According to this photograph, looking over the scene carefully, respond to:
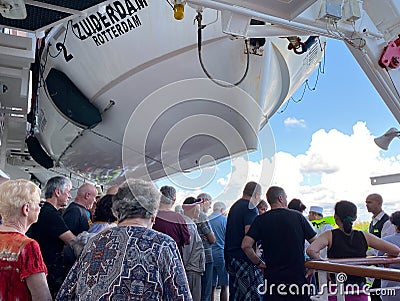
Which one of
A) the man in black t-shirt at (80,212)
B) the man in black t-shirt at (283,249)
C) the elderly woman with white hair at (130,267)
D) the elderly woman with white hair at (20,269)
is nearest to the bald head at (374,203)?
the man in black t-shirt at (283,249)

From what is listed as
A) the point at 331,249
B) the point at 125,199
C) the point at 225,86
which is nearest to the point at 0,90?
the point at 225,86

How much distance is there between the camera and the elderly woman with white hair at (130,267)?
1254 millimetres

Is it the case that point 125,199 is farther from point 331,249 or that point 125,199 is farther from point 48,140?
point 48,140

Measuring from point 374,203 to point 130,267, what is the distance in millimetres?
3058

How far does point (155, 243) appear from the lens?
1.30 m

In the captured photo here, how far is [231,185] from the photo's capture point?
13.3 ft

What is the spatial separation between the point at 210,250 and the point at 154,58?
2.07 meters

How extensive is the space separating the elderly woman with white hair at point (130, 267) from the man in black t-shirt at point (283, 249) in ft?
4.42

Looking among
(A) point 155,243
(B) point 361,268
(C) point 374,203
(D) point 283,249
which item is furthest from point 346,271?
(C) point 374,203

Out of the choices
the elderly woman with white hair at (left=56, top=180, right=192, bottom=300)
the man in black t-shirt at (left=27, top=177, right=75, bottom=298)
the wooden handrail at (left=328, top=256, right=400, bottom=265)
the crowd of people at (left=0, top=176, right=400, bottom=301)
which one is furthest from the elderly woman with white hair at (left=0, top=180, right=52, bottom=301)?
the wooden handrail at (left=328, top=256, right=400, bottom=265)

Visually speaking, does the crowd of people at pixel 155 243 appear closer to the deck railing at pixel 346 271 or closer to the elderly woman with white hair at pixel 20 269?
the elderly woman with white hair at pixel 20 269

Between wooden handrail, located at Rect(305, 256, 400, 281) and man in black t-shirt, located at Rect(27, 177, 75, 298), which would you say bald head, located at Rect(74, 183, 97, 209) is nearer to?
man in black t-shirt, located at Rect(27, 177, 75, 298)

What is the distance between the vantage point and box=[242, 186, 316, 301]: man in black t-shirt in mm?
2479

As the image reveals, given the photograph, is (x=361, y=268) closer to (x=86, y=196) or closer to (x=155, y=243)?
(x=155, y=243)
